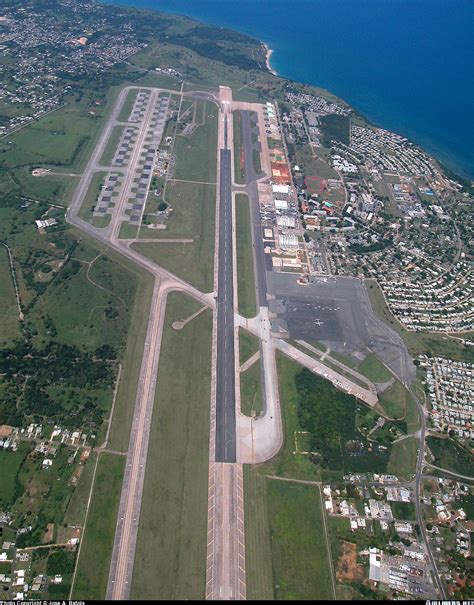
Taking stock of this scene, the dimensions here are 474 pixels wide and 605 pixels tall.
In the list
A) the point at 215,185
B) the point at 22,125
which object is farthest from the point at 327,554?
the point at 22,125

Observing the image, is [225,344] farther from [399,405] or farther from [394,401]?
[399,405]

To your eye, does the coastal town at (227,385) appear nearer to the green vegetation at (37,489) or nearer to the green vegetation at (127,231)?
the green vegetation at (37,489)

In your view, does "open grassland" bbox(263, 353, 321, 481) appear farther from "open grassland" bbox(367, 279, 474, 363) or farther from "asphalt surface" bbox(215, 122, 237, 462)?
"open grassland" bbox(367, 279, 474, 363)

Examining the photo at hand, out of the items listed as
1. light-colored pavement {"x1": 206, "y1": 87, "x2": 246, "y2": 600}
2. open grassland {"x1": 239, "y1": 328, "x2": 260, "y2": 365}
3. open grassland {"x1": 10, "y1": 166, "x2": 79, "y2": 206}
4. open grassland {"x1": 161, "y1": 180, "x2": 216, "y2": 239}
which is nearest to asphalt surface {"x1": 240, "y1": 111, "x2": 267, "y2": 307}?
light-colored pavement {"x1": 206, "y1": 87, "x2": 246, "y2": 600}

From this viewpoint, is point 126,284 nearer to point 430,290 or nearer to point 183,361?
point 183,361

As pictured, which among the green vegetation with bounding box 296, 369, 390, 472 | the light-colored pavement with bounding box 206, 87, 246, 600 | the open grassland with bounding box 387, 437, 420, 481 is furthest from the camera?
the green vegetation with bounding box 296, 369, 390, 472
